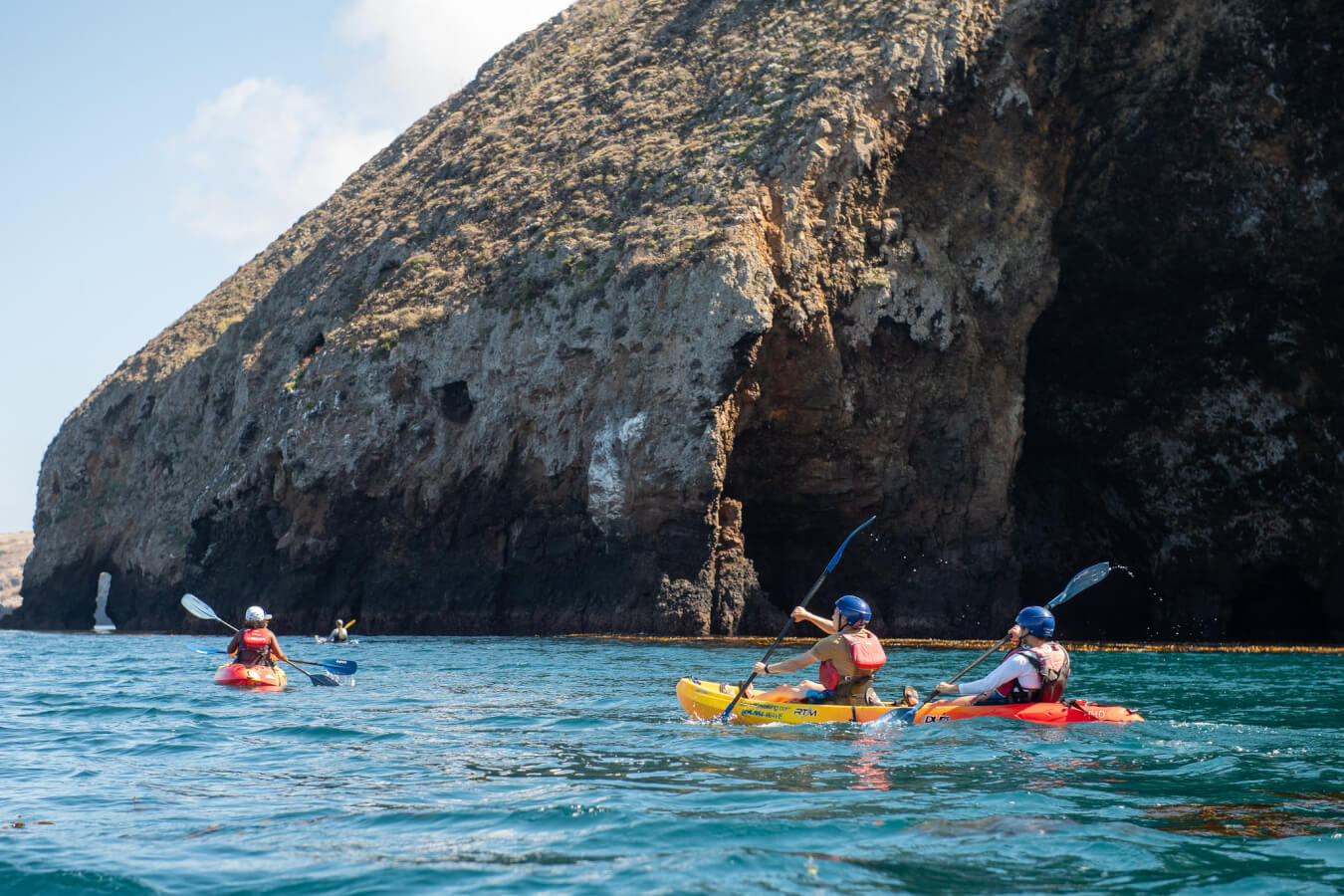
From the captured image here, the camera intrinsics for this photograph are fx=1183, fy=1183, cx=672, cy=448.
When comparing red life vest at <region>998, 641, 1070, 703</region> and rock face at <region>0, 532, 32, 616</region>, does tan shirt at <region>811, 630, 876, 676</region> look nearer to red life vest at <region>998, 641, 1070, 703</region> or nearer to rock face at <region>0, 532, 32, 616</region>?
red life vest at <region>998, 641, 1070, 703</region>

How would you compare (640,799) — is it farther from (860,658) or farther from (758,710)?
(860,658)

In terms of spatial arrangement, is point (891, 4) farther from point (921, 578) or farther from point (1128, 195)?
point (921, 578)

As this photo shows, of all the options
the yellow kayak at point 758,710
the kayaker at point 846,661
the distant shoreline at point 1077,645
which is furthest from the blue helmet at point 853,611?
the distant shoreline at point 1077,645

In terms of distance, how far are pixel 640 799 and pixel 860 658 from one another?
501cm

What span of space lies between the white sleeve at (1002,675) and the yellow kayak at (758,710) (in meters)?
0.96

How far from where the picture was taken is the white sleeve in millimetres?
12836

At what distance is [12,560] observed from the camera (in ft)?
402

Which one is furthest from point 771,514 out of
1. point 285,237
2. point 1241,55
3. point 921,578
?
point 285,237

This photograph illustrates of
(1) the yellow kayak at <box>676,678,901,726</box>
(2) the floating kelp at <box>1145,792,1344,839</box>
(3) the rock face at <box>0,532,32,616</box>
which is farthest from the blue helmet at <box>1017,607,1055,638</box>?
(3) the rock face at <box>0,532,32,616</box>

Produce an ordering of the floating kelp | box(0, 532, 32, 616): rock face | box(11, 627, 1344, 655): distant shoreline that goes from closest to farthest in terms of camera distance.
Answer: the floating kelp → box(11, 627, 1344, 655): distant shoreline → box(0, 532, 32, 616): rock face

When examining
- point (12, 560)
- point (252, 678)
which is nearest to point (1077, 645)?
point (252, 678)

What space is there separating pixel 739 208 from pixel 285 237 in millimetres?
40386

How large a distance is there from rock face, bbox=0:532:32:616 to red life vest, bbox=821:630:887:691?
107737 millimetres

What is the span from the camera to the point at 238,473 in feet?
139
